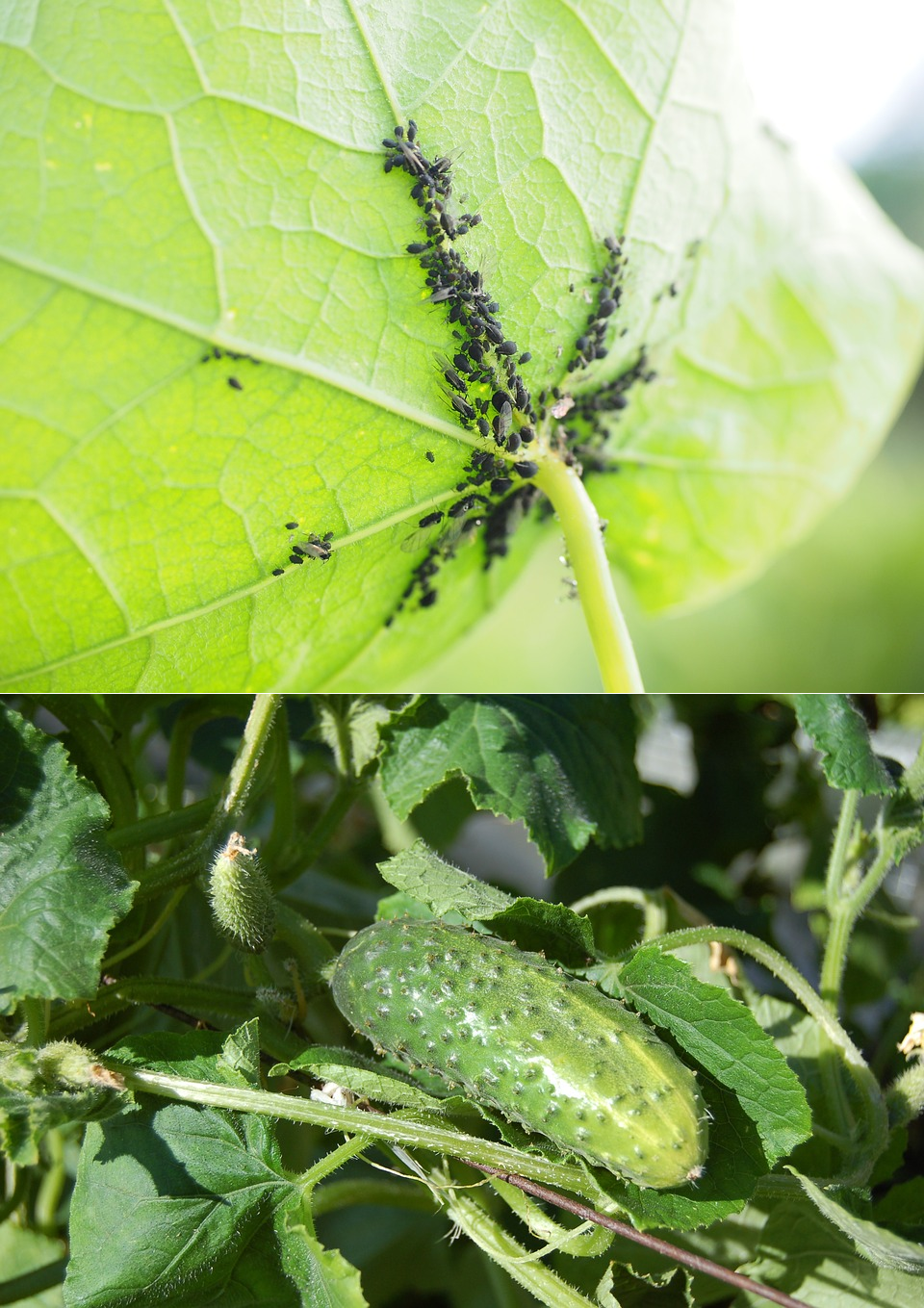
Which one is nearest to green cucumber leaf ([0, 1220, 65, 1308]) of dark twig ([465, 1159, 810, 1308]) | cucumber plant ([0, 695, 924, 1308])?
cucumber plant ([0, 695, 924, 1308])

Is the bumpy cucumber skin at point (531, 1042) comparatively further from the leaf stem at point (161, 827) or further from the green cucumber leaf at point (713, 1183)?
the leaf stem at point (161, 827)

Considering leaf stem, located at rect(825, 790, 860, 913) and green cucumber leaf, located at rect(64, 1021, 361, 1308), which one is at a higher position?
leaf stem, located at rect(825, 790, 860, 913)

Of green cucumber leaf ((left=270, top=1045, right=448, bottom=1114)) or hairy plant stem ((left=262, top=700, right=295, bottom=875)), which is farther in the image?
hairy plant stem ((left=262, top=700, right=295, bottom=875))

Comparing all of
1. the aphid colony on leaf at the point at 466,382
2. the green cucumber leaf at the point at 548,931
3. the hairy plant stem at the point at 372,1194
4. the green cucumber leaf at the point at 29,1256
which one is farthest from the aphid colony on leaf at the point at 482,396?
the green cucumber leaf at the point at 29,1256

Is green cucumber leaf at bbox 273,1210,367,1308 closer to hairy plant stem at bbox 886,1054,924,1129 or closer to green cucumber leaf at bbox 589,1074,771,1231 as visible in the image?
green cucumber leaf at bbox 589,1074,771,1231

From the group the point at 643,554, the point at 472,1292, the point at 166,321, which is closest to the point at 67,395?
the point at 166,321

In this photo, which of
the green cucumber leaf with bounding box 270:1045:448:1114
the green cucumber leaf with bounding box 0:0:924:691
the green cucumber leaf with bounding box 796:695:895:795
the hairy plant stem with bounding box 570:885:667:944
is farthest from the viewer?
the hairy plant stem with bounding box 570:885:667:944

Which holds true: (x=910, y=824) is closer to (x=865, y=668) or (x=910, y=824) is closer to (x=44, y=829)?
(x=865, y=668)
